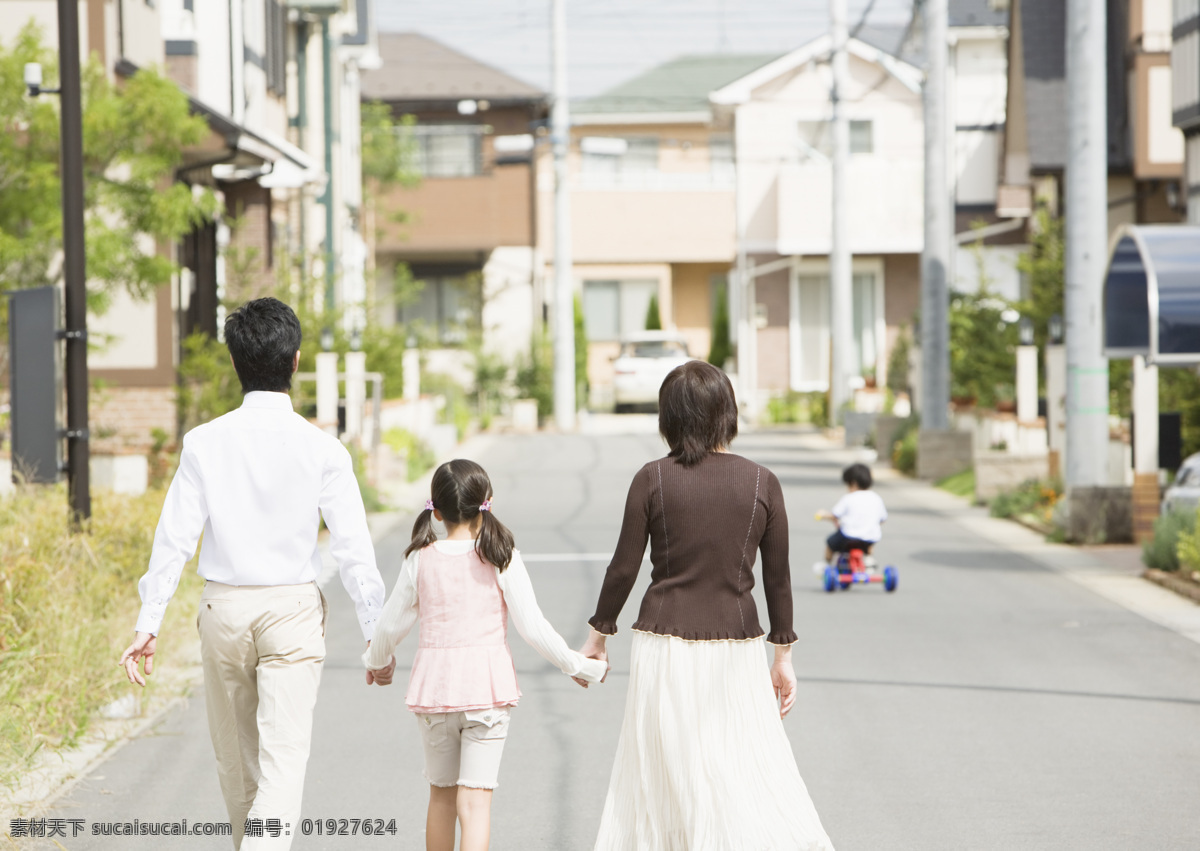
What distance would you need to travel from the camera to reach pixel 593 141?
122 ft

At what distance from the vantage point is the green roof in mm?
43406

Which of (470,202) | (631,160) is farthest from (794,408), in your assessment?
(470,202)

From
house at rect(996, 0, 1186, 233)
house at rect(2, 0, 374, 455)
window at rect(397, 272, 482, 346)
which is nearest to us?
house at rect(2, 0, 374, 455)

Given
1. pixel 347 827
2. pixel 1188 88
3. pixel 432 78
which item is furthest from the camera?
pixel 432 78

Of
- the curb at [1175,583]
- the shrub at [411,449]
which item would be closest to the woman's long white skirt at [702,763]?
the curb at [1175,583]

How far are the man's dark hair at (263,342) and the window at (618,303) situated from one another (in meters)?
38.1

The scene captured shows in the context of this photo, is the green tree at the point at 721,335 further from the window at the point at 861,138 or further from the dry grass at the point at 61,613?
the dry grass at the point at 61,613

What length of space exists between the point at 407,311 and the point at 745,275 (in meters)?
9.18

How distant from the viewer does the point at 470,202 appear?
41.2 meters

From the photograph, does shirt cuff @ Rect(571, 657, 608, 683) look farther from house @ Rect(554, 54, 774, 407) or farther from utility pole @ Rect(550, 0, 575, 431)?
house @ Rect(554, 54, 774, 407)

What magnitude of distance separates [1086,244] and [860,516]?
4.95 metres

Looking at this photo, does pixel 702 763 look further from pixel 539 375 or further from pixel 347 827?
pixel 539 375

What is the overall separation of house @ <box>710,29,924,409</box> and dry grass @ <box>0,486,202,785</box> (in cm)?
3030

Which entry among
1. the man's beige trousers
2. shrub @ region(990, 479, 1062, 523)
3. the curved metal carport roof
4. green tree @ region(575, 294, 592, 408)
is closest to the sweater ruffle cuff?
the man's beige trousers
